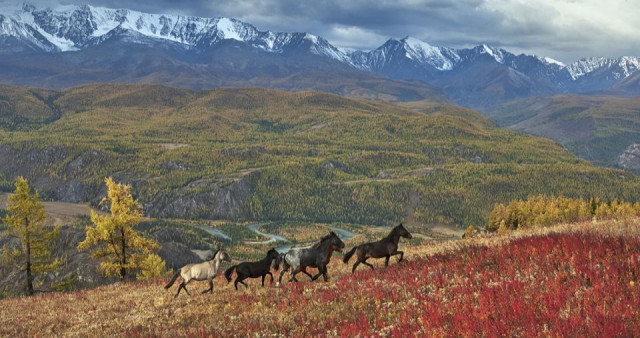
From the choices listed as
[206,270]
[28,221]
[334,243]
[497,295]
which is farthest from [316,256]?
[28,221]

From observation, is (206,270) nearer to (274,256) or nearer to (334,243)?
(274,256)

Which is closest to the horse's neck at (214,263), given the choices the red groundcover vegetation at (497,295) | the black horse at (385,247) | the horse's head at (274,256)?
the horse's head at (274,256)

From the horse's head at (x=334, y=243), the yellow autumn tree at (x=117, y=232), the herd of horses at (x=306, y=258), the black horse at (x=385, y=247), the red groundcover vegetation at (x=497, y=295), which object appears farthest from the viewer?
the yellow autumn tree at (x=117, y=232)

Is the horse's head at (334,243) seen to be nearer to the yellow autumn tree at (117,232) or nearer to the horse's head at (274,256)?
the horse's head at (274,256)

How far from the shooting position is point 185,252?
135 meters

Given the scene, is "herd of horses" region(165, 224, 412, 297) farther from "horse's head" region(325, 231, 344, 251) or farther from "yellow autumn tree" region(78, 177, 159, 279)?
"yellow autumn tree" region(78, 177, 159, 279)

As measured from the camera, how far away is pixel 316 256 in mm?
20484

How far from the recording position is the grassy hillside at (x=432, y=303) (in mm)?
11422

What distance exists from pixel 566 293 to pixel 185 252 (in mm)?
130525

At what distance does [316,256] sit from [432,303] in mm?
7194

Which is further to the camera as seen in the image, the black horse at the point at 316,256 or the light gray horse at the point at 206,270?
the light gray horse at the point at 206,270

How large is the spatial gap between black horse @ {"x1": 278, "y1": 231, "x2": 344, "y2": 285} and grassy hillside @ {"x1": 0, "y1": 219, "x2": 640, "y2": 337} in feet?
3.01

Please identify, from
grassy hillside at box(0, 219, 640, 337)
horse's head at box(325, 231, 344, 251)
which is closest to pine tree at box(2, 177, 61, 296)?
grassy hillside at box(0, 219, 640, 337)

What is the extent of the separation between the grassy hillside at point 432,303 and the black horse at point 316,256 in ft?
3.01
